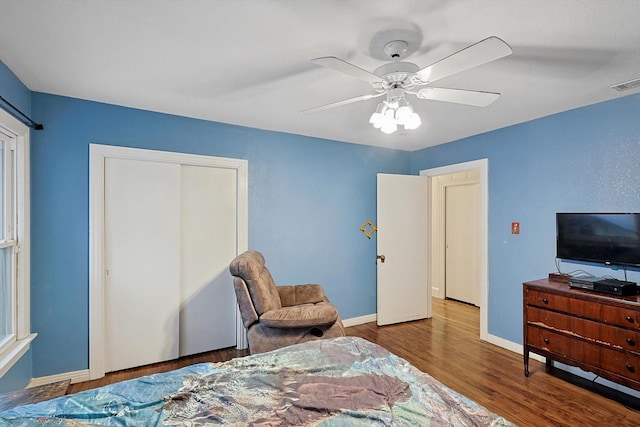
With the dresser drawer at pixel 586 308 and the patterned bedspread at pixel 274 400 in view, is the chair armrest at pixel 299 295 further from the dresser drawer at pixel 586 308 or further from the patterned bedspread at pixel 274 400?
the dresser drawer at pixel 586 308

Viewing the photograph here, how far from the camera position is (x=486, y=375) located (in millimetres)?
2797

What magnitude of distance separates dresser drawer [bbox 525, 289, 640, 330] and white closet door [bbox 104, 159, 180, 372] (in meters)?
3.28

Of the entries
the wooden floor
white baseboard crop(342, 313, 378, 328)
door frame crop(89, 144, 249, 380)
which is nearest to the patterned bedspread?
the wooden floor

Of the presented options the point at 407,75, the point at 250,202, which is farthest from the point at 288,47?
the point at 250,202

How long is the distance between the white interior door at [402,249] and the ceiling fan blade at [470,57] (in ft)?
8.42

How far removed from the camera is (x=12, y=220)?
7.57ft

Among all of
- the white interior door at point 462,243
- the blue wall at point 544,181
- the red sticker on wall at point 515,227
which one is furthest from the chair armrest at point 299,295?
the white interior door at point 462,243

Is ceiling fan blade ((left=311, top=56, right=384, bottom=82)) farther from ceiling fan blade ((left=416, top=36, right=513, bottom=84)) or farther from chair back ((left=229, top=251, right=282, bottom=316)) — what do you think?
chair back ((left=229, top=251, right=282, bottom=316))

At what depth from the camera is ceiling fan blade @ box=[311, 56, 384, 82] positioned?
1.41m

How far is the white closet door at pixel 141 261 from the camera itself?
2.80 m

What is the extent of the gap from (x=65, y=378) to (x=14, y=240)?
1.21 meters

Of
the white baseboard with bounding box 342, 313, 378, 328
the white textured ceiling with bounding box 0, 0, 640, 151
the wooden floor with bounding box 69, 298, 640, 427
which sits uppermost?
the white textured ceiling with bounding box 0, 0, 640, 151

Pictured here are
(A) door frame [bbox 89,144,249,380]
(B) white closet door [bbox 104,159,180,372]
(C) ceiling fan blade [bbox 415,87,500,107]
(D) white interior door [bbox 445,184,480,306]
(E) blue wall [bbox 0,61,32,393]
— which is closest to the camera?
(C) ceiling fan blade [bbox 415,87,500,107]

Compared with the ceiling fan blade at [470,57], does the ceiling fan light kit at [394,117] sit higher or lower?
lower
